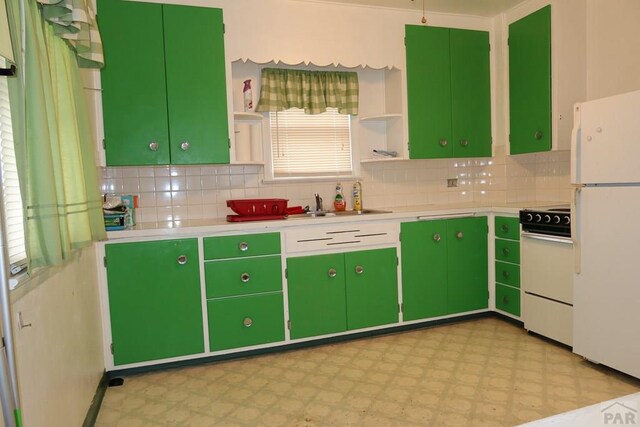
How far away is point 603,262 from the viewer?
2488mm

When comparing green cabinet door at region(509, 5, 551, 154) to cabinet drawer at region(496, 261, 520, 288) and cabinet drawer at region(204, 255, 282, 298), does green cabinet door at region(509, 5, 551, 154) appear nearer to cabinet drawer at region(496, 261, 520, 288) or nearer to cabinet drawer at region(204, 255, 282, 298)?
cabinet drawer at region(496, 261, 520, 288)

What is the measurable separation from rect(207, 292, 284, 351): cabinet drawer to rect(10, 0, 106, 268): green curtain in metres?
1.18

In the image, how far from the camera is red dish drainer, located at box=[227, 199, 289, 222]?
3004 mm

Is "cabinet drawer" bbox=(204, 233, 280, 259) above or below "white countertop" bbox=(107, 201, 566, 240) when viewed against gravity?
below

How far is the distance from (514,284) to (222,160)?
234cm

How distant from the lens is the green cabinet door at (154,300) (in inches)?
106

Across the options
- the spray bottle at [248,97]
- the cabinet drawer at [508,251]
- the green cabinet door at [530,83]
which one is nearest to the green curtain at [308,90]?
the spray bottle at [248,97]

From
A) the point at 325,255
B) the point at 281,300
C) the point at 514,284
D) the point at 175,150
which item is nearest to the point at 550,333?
the point at 514,284

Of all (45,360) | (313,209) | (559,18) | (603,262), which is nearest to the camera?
(45,360)

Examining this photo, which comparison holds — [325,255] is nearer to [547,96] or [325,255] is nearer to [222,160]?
[222,160]

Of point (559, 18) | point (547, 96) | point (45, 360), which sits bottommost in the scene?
point (45, 360)

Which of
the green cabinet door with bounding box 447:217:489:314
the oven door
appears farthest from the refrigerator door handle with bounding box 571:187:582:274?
the green cabinet door with bounding box 447:217:489:314

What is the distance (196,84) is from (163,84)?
21 cm

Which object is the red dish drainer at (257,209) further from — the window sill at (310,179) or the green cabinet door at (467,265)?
the green cabinet door at (467,265)
